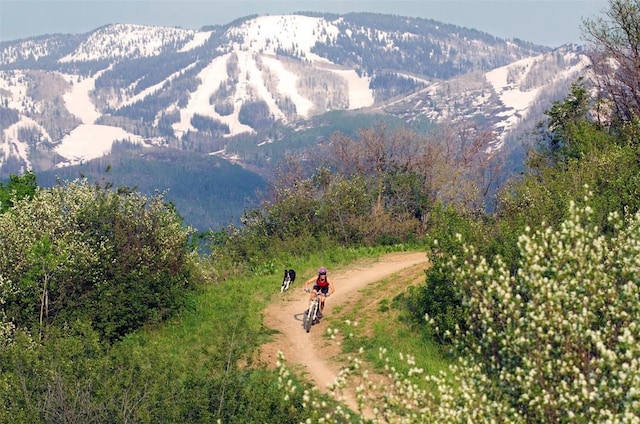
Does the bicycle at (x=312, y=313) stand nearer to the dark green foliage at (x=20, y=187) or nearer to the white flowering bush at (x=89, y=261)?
the white flowering bush at (x=89, y=261)

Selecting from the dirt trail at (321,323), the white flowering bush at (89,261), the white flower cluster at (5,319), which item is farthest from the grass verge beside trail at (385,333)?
the white flower cluster at (5,319)

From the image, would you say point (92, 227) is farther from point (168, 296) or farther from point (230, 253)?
point (230, 253)

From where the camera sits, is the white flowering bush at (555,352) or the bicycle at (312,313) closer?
the white flowering bush at (555,352)

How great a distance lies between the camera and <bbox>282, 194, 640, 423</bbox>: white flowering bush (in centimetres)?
1263

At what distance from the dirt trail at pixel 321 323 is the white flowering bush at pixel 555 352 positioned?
9011 millimetres

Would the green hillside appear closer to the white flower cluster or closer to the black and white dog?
the white flower cluster

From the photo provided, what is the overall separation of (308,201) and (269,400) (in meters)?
35.9

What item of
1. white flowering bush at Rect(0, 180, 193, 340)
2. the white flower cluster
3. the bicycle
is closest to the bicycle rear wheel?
the bicycle

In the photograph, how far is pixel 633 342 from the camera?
41.1ft

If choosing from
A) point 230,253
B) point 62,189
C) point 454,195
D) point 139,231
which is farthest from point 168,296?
point 454,195

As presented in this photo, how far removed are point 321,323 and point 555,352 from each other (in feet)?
67.9

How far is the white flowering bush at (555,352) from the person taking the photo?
41.4 ft

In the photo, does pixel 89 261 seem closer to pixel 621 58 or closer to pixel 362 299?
pixel 362 299

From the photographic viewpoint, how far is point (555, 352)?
44.5ft
